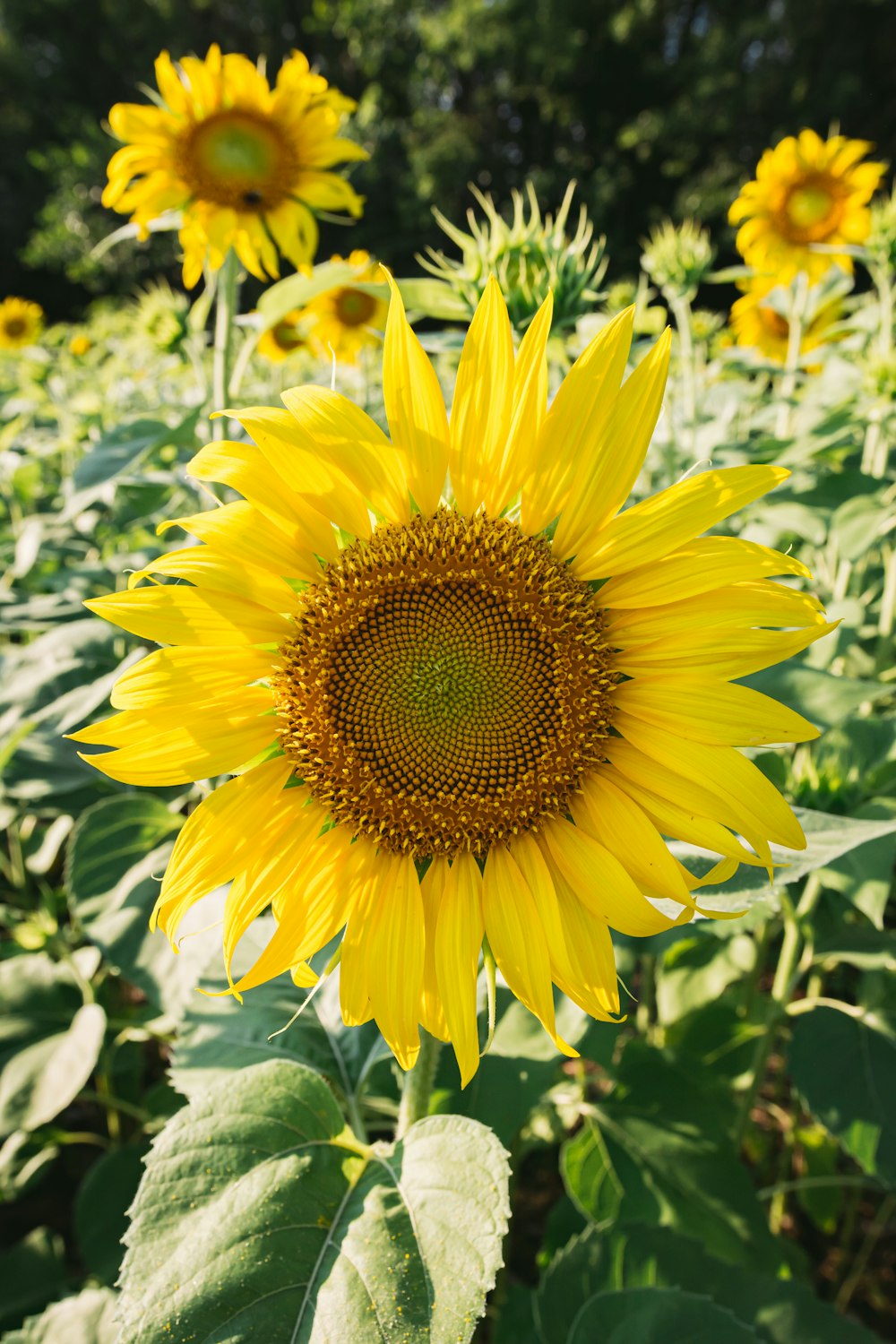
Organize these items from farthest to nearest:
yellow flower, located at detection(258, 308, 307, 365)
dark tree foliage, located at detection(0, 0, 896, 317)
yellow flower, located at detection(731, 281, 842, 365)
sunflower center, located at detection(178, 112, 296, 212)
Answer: dark tree foliage, located at detection(0, 0, 896, 317)
yellow flower, located at detection(731, 281, 842, 365)
yellow flower, located at detection(258, 308, 307, 365)
sunflower center, located at detection(178, 112, 296, 212)

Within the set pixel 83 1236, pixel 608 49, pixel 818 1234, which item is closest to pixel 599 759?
pixel 83 1236

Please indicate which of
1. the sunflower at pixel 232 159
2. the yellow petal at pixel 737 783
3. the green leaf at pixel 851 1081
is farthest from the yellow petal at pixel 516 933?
the sunflower at pixel 232 159

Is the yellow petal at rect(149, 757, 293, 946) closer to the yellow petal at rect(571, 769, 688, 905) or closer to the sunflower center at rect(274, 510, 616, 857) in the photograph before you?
the sunflower center at rect(274, 510, 616, 857)

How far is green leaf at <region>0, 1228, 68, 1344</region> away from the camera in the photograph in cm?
191

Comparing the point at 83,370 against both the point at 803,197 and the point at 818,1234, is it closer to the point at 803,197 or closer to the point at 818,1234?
the point at 803,197

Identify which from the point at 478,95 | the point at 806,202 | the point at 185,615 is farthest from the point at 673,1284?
the point at 478,95

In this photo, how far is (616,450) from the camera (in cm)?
99

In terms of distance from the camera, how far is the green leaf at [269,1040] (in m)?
1.24

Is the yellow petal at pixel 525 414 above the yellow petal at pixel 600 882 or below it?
above

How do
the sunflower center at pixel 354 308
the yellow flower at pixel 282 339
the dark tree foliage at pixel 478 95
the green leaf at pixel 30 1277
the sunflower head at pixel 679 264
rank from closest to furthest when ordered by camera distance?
the green leaf at pixel 30 1277
the sunflower head at pixel 679 264
the yellow flower at pixel 282 339
the sunflower center at pixel 354 308
the dark tree foliage at pixel 478 95

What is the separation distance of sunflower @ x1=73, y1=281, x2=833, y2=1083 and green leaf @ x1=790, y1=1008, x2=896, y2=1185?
79 centimetres

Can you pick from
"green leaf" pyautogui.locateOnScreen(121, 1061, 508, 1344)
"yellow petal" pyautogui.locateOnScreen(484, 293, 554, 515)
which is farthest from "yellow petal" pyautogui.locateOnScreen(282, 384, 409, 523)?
"green leaf" pyautogui.locateOnScreen(121, 1061, 508, 1344)

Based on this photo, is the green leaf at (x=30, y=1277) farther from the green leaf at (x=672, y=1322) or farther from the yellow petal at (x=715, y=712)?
the yellow petal at (x=715, y=712)

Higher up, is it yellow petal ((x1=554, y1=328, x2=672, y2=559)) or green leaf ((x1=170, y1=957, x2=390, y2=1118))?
yellow petal ((x1=554, y1=328, x2=672, y2=559))
